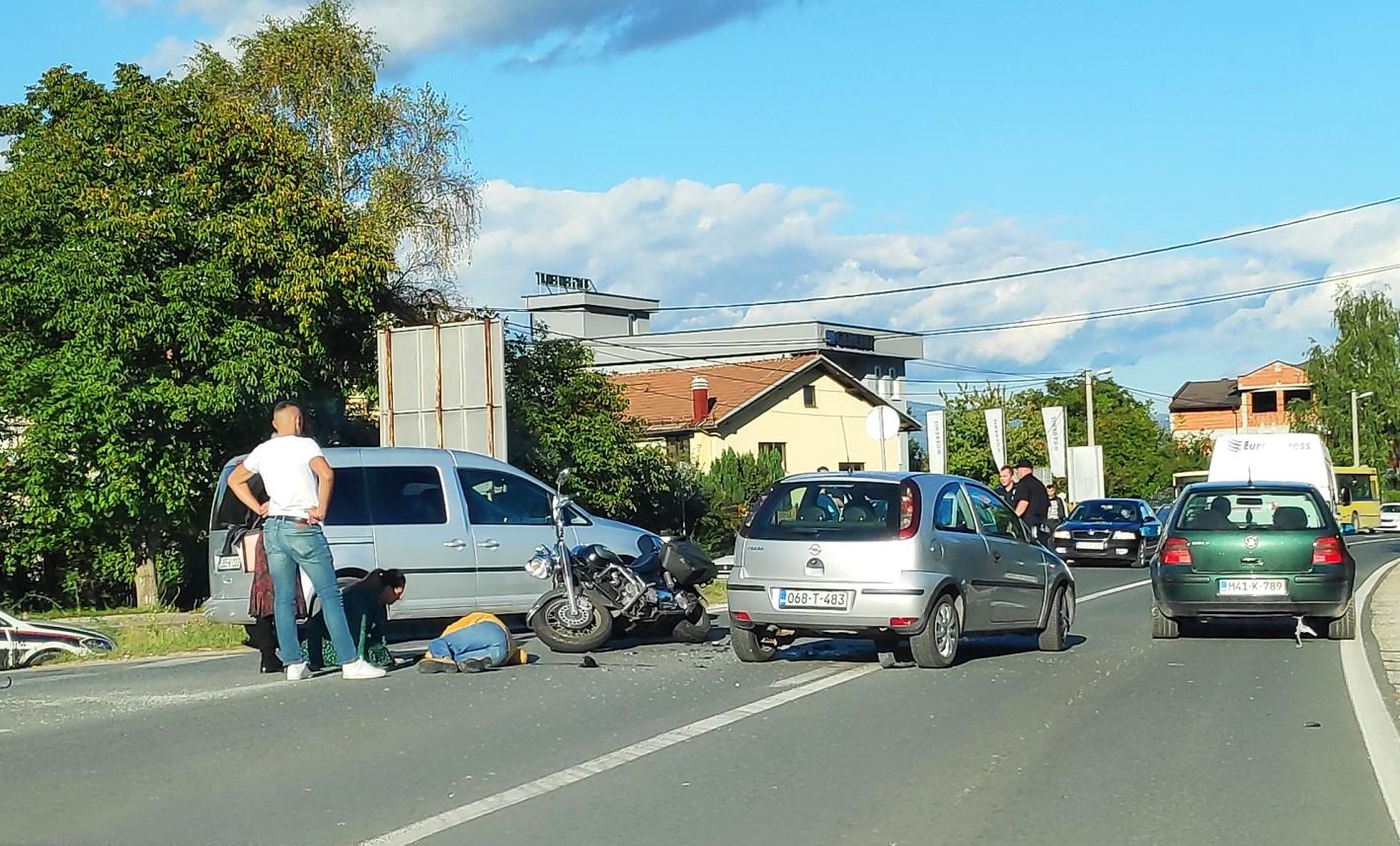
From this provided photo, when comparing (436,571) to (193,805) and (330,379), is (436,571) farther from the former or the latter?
(330,379)

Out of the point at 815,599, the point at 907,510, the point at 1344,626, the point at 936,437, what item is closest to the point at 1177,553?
the point at 1344,626

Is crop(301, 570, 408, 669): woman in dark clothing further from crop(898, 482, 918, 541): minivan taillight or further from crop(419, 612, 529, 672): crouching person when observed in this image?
crop(898, 482, 918, 541): minivan taillight

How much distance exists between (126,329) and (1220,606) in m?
14.6

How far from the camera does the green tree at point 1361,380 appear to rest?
310ft

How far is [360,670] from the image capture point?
1159 centimetres

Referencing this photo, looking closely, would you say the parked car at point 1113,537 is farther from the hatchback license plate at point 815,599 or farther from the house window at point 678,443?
the hatchback license plate at point 815,599

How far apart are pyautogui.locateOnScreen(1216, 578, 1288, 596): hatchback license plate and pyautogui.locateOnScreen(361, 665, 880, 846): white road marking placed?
505 centimetres

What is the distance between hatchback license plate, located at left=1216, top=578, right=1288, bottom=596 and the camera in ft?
48.4

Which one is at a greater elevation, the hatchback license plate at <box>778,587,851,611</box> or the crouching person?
the hatchback license plate at <box>778,587,851,611</box>

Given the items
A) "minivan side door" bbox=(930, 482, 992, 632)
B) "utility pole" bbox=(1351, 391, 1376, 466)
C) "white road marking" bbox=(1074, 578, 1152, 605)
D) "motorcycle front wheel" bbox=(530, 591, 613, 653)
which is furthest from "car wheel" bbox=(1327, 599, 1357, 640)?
"utility pole" bbox=(1351, 391, 1376, 466)

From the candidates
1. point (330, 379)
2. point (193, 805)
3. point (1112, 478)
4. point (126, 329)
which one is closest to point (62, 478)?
point (126, 329)

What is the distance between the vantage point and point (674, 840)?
6.51 meters

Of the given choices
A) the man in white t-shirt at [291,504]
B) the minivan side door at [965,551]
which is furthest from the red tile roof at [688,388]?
the man in white t-shirt at [291,504]

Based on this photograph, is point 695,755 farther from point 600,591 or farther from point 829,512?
point 600,591
